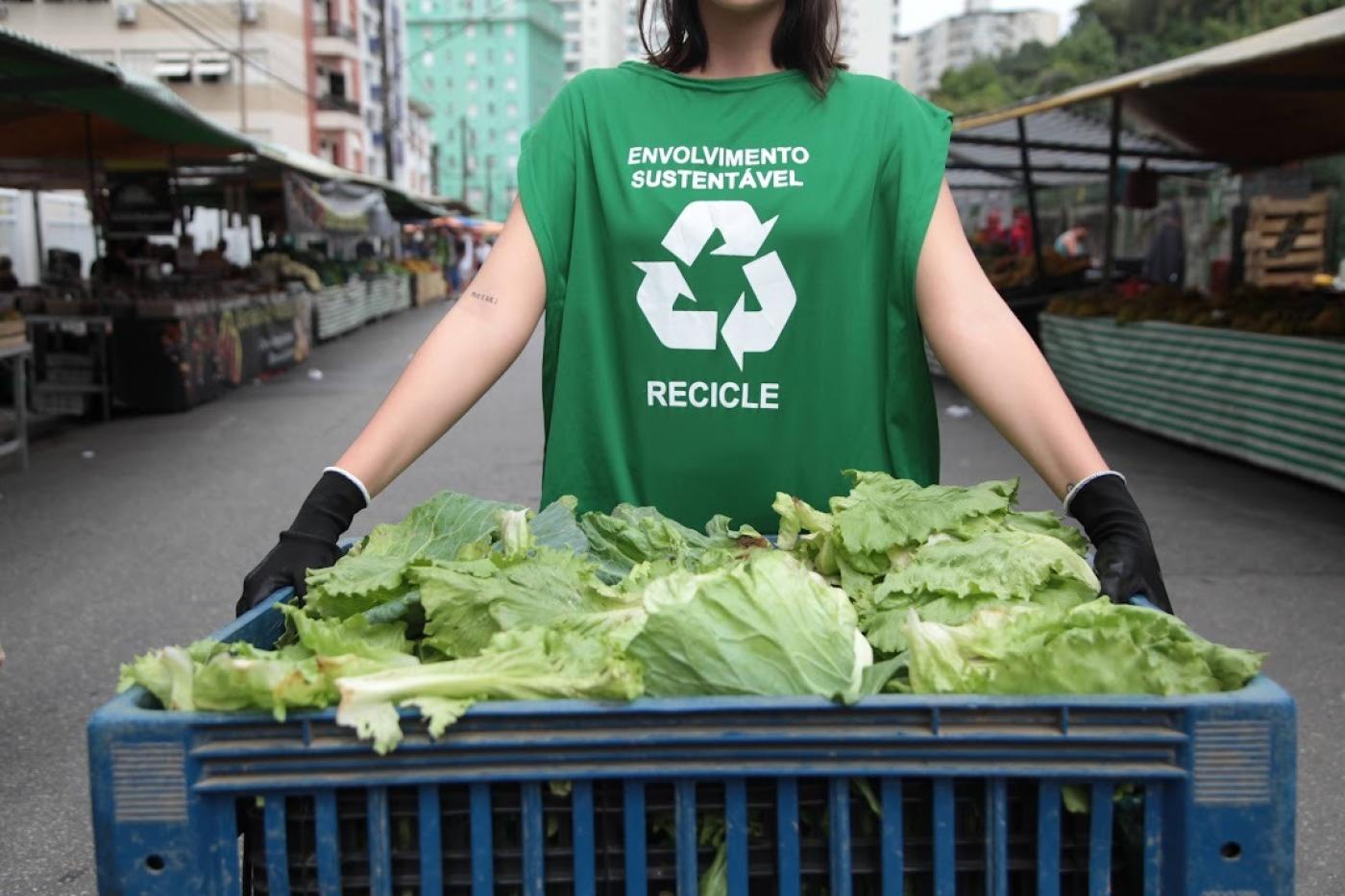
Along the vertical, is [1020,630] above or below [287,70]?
below

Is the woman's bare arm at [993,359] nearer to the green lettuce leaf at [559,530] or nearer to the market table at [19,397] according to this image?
the green lettuce leaf at [559,530]

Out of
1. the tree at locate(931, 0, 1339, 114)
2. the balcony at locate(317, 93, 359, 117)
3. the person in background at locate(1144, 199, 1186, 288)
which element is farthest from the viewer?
the balcony at locate(317, 93, 359, 117)

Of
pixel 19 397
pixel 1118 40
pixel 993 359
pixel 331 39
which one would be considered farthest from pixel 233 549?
pixel 331 39

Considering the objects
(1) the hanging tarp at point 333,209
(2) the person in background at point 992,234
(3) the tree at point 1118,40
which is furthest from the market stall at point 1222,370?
(3) the tree at point 1118,40

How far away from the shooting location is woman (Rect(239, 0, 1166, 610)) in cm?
234

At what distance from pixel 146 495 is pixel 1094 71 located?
2036 inches

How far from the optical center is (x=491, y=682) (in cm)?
146

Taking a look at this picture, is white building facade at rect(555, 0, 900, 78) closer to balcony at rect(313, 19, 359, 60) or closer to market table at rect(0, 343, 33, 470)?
balcony at rect(313, 19, 359, 60)

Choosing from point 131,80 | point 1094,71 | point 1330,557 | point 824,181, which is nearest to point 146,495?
point 131,80

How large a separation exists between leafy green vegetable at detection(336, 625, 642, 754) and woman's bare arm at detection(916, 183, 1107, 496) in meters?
0.87

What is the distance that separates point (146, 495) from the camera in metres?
9.70

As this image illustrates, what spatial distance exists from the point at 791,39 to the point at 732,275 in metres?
0.45

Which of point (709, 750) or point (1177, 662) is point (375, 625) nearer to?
point (709, 750)

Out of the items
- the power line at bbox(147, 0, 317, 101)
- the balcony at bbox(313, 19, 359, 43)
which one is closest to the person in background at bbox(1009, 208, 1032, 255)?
the power line at bbox(147, 0, 317, 101)
